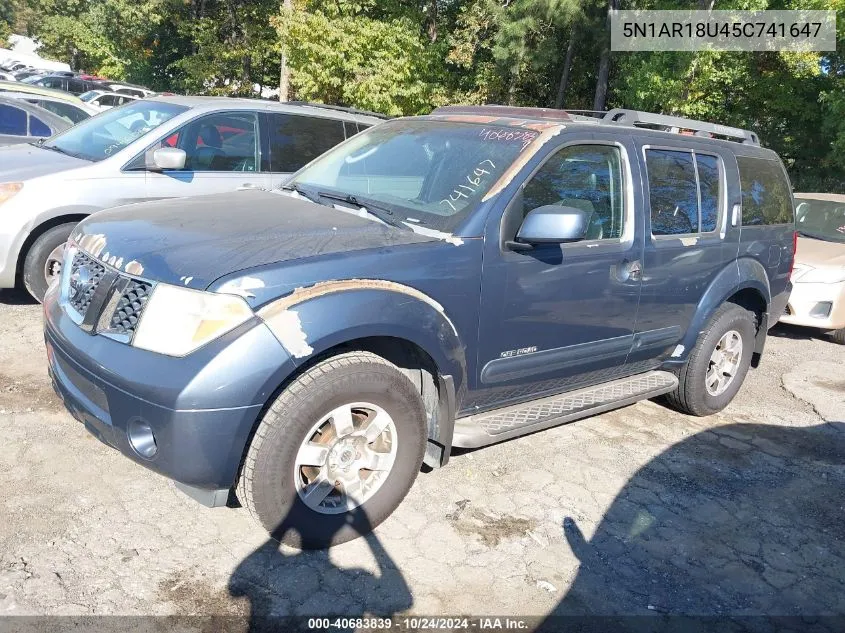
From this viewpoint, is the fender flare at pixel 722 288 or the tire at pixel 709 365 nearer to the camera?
the fender flare at pixel 722 288

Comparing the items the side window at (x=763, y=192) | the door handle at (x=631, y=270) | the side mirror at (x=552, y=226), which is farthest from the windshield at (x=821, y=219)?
the side mirror at (x=552, y=226)

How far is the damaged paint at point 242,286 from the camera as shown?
8.82 ft

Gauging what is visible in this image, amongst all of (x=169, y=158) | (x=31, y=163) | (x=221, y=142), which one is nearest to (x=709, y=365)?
(x=169, y=158)

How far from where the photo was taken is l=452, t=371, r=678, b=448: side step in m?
3.53

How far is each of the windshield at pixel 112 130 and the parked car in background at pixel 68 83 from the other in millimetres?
19243

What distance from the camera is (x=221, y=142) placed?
6.32m

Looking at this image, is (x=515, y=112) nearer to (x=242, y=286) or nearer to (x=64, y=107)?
(x=242, y=286)

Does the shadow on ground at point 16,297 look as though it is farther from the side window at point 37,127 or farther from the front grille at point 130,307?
the front grille at point 130,307

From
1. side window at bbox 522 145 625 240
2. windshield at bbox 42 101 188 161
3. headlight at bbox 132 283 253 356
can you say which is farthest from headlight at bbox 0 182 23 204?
side window at bbox 522 145 625 240

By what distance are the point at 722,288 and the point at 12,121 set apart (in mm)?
8004

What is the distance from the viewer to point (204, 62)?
28.3 metres

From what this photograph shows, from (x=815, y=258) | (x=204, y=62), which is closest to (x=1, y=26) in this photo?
(x=204, y=62)

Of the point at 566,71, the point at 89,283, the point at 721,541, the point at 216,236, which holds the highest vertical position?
the point at 566,71

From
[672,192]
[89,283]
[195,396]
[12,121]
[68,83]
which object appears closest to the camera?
[195,396]
